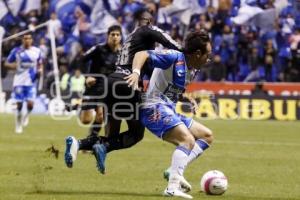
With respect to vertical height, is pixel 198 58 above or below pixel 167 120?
above

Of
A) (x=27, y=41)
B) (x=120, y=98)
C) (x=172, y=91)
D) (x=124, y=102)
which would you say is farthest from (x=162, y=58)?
(x=27, y=41)

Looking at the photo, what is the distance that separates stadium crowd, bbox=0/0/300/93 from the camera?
101 feet

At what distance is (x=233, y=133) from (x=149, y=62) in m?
13.5

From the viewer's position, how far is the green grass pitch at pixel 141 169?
10781mm

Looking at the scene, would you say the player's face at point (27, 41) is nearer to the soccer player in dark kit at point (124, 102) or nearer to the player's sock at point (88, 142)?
the soccer player in dark kit at point (124, 102)

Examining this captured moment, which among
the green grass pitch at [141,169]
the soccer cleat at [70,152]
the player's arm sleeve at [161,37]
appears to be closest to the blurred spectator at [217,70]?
the green grass pitch at [141,169]

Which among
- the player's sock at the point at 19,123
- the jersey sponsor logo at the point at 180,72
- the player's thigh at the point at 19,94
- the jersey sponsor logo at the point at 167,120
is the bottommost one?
the player's sock at the point at 19,123

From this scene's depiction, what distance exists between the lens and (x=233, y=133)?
2338 centimetres

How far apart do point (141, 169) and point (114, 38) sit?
2982 mm

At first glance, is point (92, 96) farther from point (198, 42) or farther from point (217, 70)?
point (217, 70)

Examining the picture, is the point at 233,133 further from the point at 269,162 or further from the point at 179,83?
the point at 179,83

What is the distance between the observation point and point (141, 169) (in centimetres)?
1388

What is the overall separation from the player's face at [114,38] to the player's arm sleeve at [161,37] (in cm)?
296

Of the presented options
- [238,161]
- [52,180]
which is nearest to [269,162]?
[238,161]
